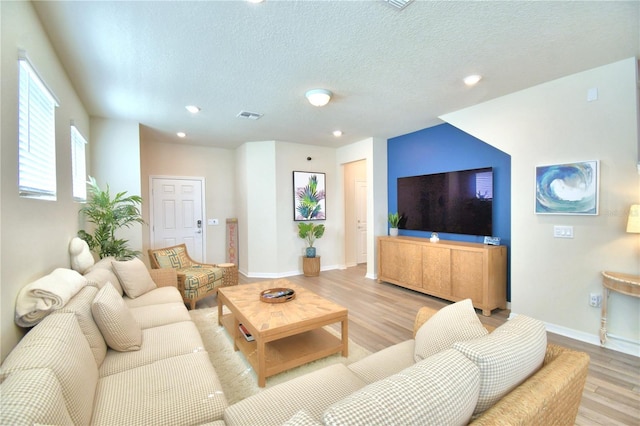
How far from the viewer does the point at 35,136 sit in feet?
6.15

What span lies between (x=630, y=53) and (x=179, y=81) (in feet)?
13.2

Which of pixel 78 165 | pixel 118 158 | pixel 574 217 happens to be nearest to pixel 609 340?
pixel 574 217

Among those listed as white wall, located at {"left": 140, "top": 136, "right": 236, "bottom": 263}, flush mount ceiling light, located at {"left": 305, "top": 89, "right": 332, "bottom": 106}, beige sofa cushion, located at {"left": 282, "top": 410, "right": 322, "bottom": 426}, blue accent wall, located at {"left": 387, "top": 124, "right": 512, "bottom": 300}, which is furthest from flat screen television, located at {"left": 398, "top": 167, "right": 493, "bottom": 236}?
beige sofa cushion, located at {"left": 282, "top": 410, "right": 322, "bottom": 426}

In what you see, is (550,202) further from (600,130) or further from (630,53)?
(630,53)

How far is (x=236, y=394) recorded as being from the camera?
197 cm

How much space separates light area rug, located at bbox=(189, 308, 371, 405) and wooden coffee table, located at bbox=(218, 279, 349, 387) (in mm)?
84

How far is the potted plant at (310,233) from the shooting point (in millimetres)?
5456

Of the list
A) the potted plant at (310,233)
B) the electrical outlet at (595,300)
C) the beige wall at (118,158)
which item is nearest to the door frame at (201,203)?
the beige wall at (118,158)

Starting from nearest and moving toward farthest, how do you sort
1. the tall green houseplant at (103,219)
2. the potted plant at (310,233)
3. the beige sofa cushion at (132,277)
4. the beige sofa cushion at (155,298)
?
the beige sofa cushion at (155,298)
the beige sofa cushion at (132,277)
the tall green houseplant at (103,219)
the potted plant at (310,233)

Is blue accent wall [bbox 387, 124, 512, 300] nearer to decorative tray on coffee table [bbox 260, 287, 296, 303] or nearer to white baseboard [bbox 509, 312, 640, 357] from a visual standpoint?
white baseboard [bbox 509, 312, 640, 357]

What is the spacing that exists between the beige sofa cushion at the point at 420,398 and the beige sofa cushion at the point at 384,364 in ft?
2.06

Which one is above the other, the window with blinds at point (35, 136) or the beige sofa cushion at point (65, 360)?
the window with blinds at point (35, 136)

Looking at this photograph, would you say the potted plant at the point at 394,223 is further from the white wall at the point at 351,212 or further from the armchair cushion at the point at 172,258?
the armchair cushion at the point at 172,258

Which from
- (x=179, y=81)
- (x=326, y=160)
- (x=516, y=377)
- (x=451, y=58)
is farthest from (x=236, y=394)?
(x=326, y=160)
